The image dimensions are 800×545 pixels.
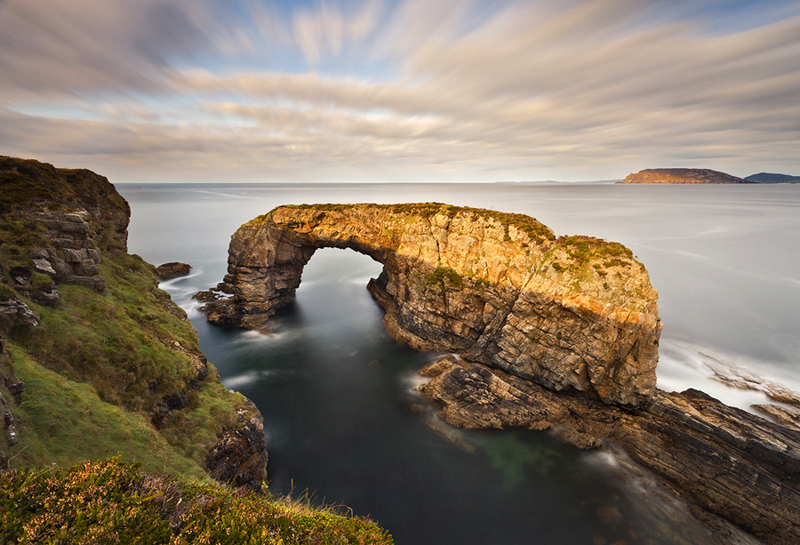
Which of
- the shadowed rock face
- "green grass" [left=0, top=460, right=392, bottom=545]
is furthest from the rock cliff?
the shadowed rock face

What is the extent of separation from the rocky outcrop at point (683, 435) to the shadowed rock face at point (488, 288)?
164 cm

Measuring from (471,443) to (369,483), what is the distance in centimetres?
748

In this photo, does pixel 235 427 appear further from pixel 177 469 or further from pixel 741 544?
pixel 741 544

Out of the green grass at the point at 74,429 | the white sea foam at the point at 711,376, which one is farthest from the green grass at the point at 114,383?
the white sea foam at the point at 711,376

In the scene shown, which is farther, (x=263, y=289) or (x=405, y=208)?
(x=263, y=289)

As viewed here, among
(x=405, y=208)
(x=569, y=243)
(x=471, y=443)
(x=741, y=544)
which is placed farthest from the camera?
(x=405, y=208)

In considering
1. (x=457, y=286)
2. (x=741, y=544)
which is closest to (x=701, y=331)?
(x=741, y=544)

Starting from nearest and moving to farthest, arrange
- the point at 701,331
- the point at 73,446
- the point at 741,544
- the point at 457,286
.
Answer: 1. the point at 73,446
2. the point at 741,544
3. the point at 457,286
4. the point at 701,331

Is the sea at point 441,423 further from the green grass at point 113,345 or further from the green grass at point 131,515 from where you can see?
the green grass at point 113,345

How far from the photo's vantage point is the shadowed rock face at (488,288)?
69.4 ft

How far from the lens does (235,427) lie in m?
15.4

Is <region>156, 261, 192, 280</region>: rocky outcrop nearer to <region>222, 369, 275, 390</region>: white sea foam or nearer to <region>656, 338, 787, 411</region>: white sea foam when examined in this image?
<region>222, 369, 275, 390</region>: white sea foam

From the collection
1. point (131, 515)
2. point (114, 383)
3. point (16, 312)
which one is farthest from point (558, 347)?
point (16, 312)

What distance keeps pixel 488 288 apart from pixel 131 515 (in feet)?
85.2
